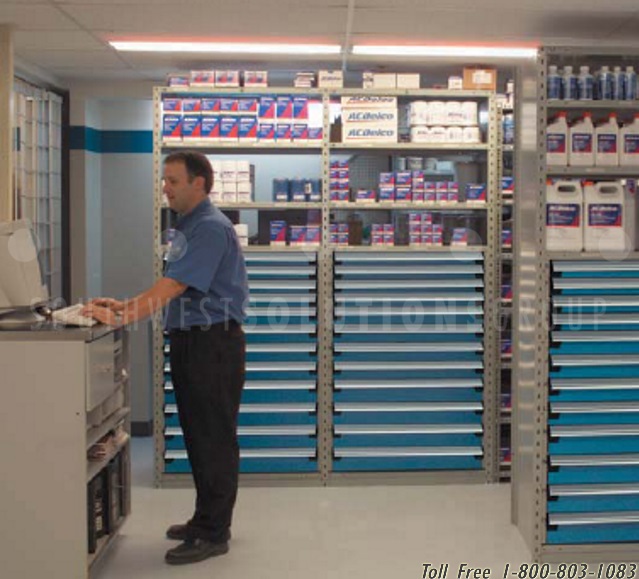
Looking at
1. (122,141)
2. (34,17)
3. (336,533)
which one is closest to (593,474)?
(336,533)

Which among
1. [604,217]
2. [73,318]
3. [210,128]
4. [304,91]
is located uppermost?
[304,91]

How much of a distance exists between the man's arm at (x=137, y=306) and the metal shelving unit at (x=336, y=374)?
1.52 m

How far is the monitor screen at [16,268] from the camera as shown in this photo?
3.74 meters

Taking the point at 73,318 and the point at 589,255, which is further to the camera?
the point at 589,255

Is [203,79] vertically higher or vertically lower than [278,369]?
higher

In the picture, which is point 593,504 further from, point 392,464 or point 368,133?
point 368,133

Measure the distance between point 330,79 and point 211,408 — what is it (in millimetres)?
2427

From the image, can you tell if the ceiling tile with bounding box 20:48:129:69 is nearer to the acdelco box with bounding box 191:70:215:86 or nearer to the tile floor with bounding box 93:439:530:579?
the acdelco box with bounding box 191:70:215:86

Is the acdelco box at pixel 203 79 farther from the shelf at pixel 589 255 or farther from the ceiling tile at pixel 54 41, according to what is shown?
the shelf at pixel 589 255

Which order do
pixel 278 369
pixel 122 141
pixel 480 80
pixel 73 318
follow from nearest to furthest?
pixel 73 318 → pixel 278 369 → pixel 480 80 → pixel 122 141

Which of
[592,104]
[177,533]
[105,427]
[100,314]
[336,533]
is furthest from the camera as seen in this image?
[336,533]

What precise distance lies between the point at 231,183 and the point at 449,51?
1.59 meters

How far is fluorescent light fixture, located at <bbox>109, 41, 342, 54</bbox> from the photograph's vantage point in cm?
548

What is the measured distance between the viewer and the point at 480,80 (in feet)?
18.5
